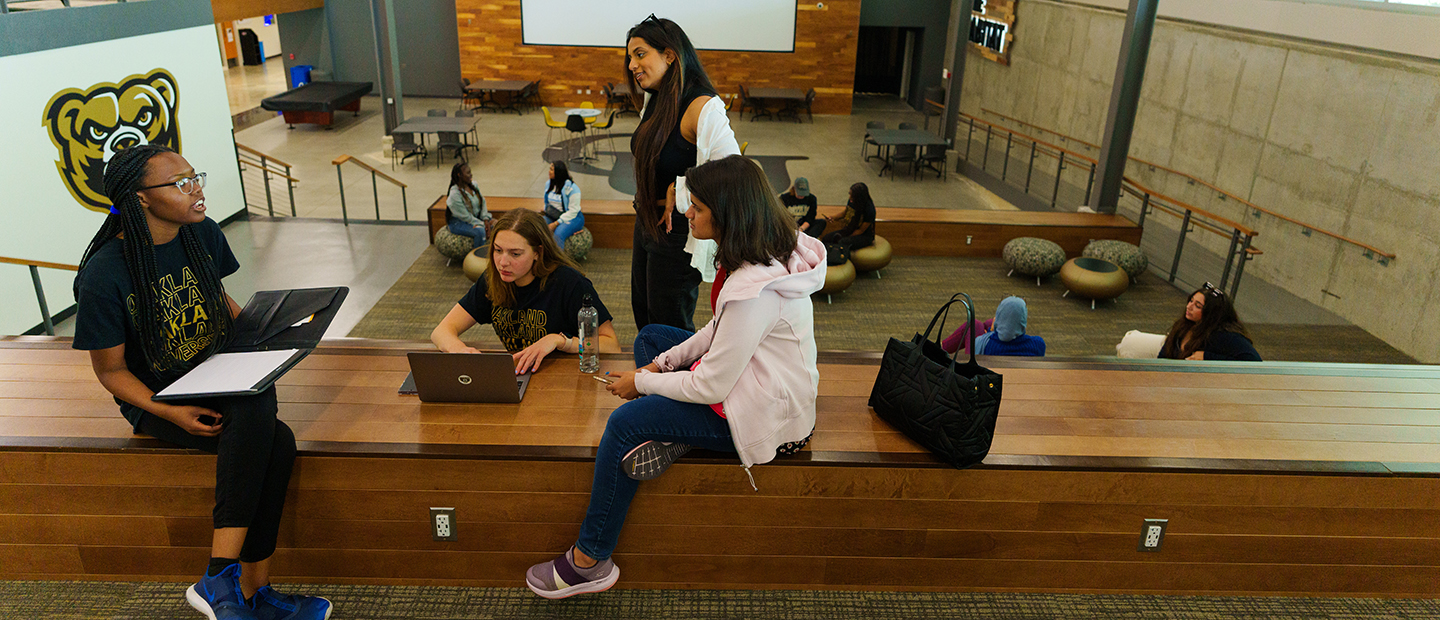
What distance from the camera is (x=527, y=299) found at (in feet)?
9.82

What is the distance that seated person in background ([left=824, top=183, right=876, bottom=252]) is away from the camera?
7.02m

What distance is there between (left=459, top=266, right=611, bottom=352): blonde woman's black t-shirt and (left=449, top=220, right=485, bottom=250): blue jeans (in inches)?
171

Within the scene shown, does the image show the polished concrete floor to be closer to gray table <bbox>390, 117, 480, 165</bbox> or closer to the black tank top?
gray table <bbox>390, 117, 480, 165</bbox>

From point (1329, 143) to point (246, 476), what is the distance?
944 cm

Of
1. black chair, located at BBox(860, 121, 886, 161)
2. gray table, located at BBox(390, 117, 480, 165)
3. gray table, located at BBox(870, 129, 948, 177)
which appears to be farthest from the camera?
black chair, located at BBox(860, 121, 886, 161)

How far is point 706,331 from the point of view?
97.3 inches

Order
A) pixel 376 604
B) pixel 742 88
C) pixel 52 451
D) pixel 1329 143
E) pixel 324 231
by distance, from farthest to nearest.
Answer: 1. pixel 742 88
2. pixel 324 231
3. pixel 1329 143
4. pixel 376 604
5. pixel 52 451

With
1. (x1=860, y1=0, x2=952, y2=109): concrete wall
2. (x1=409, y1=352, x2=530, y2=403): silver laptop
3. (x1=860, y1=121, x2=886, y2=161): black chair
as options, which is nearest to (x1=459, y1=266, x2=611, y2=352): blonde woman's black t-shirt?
(x1=409, y1=352, x2=530, y2=403): silver laptop

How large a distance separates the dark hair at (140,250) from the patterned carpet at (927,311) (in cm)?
351

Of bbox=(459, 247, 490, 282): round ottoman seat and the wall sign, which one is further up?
the wall sign

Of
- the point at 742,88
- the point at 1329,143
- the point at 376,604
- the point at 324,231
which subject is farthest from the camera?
the point at 742,88

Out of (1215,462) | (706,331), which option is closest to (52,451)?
(706,331)

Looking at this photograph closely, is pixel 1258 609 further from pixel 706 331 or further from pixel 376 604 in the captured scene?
pixel 376 604

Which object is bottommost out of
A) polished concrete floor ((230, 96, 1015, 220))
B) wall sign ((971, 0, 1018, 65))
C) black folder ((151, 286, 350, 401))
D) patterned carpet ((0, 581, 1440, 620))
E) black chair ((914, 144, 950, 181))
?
polished concrete floor ((230, 96, 1015, 220))
